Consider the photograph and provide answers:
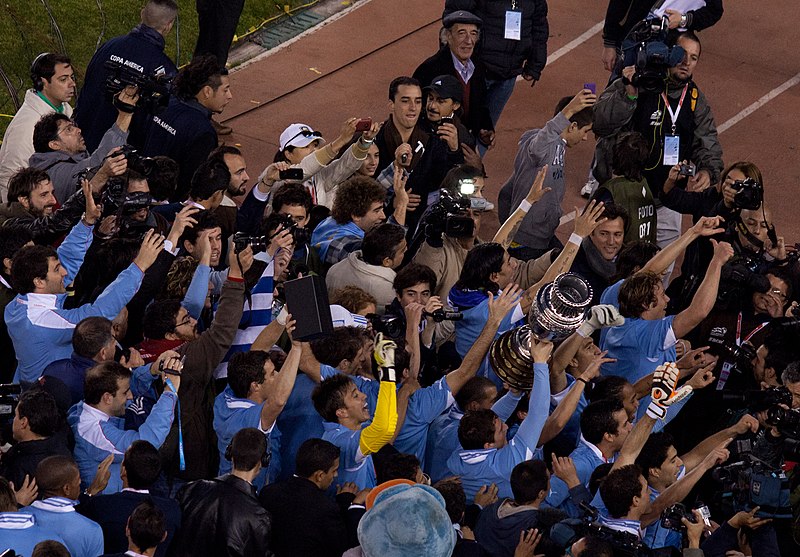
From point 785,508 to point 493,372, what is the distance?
6.46ft

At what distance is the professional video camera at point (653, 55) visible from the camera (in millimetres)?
9289

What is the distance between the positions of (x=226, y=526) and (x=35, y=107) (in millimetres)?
4500

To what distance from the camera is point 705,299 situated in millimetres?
7402

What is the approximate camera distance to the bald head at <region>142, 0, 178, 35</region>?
980 centimetres

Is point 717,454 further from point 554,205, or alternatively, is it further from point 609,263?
point 554,205

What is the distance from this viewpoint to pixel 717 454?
6.64m

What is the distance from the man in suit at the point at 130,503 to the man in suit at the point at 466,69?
5102mm

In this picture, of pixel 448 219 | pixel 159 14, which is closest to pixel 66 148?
pixel 159 14

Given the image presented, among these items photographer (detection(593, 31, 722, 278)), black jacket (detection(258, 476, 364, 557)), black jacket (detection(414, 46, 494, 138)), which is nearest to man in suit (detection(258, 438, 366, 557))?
black jacket (detection(258, 476, 364, 557))

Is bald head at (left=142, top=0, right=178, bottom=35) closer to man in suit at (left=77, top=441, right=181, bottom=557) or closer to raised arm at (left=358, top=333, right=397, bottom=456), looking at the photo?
raised arm at (left=358, top=333, right=397, bottom=456)

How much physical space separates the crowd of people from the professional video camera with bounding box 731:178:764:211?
0.02 m

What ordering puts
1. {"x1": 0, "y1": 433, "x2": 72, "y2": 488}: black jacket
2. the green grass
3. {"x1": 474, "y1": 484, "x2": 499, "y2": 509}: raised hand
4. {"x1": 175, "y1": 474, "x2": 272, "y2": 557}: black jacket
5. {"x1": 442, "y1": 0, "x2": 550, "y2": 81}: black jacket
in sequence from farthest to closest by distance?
the green grass → {"x1": 442, "y1": 0, "x2": 550, "y2": 81}: black jacket → {"x1": 474, "y1": 484, "x2": 499, "y2": 509}: raised hand → {"x1": 0, "y1": 433, "x2": 72, "y2": 488}: black jacket → {"x1": 175, "y1": 474, "x2": 272, "y2": 557}: black jacket

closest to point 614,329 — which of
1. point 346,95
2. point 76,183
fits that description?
point 76,183

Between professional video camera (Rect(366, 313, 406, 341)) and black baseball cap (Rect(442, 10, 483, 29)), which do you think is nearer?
professional video camera (Rect(366, 313, 406, 341))
